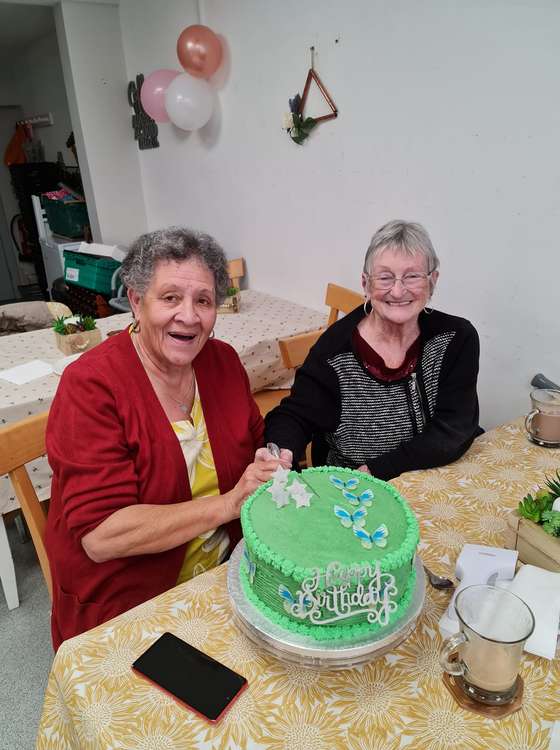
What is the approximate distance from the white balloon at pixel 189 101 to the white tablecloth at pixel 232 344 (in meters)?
1.28

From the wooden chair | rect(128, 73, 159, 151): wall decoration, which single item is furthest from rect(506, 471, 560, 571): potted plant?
rect(128, 73, 159, 151): wall decoration

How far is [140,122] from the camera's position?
14.2ft

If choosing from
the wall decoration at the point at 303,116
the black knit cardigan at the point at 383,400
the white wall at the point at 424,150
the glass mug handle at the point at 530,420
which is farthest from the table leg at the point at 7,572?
the wall decoration at the point at 303,116

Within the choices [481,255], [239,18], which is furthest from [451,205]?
[239,18]

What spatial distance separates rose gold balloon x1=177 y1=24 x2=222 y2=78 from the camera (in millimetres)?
3146

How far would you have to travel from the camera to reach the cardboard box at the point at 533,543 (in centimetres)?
93

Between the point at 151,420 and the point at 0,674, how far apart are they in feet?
4.23

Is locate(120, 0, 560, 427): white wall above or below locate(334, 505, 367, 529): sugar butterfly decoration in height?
above

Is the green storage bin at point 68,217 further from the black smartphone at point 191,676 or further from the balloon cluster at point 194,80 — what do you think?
the black smartphone at point 191,676

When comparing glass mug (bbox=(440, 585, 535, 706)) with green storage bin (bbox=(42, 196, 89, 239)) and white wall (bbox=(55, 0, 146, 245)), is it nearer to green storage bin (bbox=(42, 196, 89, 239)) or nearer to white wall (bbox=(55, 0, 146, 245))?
white wall (bbox=(55, 0, 146, 245))

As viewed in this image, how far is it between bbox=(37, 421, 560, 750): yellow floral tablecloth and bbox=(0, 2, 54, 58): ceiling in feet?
16.4

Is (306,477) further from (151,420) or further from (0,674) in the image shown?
(0,674)

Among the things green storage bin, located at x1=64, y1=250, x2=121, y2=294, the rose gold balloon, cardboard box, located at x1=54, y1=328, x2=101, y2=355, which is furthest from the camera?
green storage bin, located at x1=64, y1=250, x2=121, y2=294

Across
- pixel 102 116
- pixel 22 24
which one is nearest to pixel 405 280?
pixel 102 116
